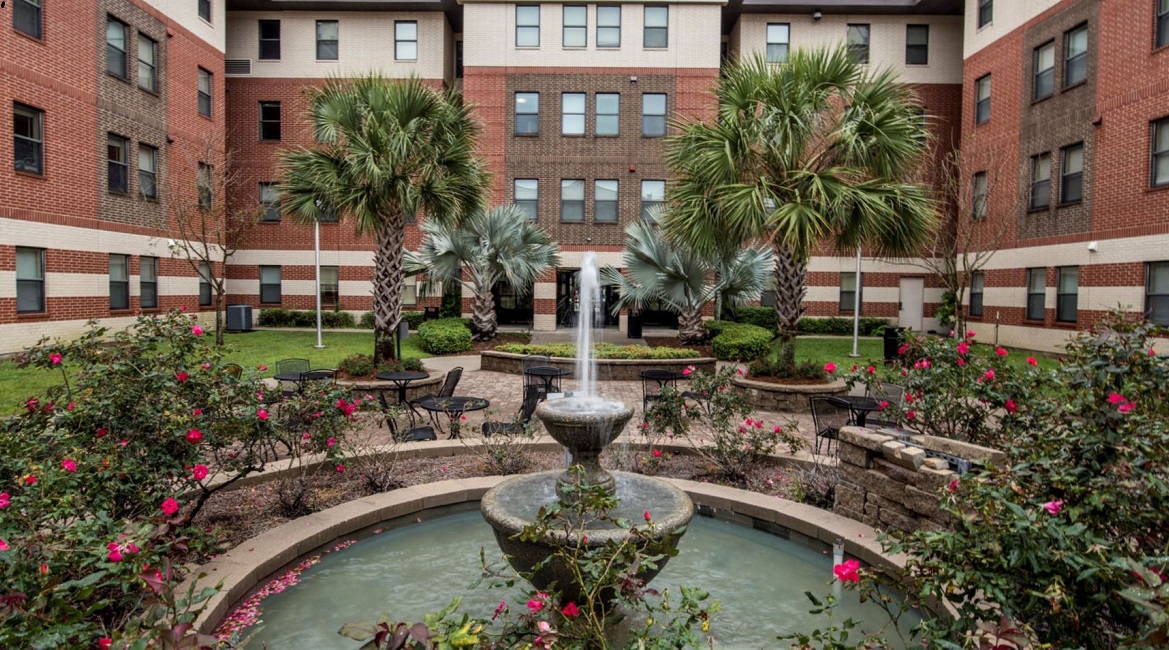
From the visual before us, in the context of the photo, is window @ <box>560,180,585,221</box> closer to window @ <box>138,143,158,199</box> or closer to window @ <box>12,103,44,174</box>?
window @ <box>138,143,158,199</box>

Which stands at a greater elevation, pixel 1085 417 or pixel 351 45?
pixel 351 45

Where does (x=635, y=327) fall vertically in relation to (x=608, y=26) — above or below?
below

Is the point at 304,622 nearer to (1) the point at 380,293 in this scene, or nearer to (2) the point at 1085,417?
(2) the point at 1085,417

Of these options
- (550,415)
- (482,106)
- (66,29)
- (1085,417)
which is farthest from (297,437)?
(482,106)

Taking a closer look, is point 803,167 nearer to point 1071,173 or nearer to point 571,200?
point 1071,173

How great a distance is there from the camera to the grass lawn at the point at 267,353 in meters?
12.1

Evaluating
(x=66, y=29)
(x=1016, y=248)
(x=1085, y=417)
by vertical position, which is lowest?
(x=1085, y=417)

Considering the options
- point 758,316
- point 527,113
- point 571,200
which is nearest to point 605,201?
point 571,200

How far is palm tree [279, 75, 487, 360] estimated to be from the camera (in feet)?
39.1

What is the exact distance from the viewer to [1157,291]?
16.4 m

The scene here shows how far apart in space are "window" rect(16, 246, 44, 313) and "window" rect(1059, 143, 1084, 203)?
29.0 meters

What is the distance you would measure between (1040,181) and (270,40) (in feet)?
97.3

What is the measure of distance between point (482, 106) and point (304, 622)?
24.6 meters

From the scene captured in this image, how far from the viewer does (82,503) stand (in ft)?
13.0
